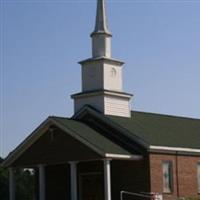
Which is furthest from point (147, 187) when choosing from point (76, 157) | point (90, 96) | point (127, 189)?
point (90, 96)

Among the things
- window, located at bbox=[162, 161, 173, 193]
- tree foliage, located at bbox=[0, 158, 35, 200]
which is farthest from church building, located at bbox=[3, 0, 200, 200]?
tree foliage, located at bbox=[0, 158, 35, 200]

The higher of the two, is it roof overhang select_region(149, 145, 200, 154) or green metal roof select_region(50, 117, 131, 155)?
green metal roof select_region(50, 117, 131, 155)

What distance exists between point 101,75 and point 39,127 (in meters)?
5.13

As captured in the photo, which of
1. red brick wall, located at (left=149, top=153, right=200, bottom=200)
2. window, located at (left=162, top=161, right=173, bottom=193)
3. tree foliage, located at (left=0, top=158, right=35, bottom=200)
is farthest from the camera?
tree foliage, located at (left=0, top=158, right=35, bottom=200)

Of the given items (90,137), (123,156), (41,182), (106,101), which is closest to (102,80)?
(106,101)

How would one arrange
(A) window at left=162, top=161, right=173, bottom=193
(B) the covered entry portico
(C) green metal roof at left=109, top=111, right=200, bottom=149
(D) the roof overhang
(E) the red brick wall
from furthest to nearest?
(C) green metal roof at left=109, top=111, right=200, bottom=149
(A) window at left=162, top=161, right=173, bottom=193
(E) the red brick wall
(D) the roof overhang
(B) the covered entry portico

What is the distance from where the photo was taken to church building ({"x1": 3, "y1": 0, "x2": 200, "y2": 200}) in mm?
37531

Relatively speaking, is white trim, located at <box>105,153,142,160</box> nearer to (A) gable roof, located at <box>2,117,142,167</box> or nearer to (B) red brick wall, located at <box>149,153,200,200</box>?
(A) gable roof, located at <box>2,117,142,167</box>

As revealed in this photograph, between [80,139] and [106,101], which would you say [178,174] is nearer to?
[106,101]

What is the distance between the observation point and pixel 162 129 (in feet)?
141

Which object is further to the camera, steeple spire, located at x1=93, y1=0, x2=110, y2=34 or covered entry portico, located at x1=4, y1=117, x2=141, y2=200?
steeple spire, located at x1=93, y1=0, x2=110, y2=34

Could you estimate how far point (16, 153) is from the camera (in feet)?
134

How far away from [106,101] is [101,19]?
5476mm

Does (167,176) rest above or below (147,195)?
above
